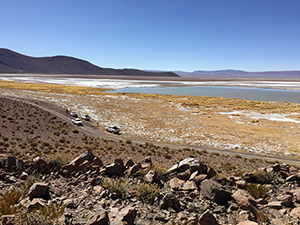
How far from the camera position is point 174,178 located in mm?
8883

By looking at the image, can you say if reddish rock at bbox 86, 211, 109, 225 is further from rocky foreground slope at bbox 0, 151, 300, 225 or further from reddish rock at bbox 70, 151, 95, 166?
reddish rock at bbox 70, 151, 95, 166

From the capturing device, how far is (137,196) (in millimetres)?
7262

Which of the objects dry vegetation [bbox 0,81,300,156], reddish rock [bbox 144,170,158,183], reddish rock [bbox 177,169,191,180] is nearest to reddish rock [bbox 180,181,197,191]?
reddish rock [bbox 177,169,191,180]

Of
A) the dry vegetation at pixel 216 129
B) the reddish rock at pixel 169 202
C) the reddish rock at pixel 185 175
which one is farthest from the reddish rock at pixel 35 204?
the dry vegetation at pixel 216 129

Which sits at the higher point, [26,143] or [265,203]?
[265,203]

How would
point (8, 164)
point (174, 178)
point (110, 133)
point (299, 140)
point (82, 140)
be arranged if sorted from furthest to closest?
point (110, 133) < point (299, 140) < point (82, 140) < point (8, 164) < point (174, 178)

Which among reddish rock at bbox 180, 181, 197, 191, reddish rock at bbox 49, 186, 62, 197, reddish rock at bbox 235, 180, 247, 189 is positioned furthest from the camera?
reddish rock at bbox 235, 180, 247, 189

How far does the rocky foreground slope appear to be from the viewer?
5906 mm

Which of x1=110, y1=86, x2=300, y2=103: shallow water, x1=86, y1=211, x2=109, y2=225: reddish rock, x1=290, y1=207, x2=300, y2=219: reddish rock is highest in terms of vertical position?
x1=110, y1=86, x2=300, y2=103: shallow water

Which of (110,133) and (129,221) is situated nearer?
(129,221)

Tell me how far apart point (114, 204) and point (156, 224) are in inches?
70.6

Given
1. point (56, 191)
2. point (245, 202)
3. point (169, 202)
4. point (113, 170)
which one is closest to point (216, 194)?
point (245, 202)

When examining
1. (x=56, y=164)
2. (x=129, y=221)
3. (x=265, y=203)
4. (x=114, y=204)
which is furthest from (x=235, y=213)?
(x=56, y=164)

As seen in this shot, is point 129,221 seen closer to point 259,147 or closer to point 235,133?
point 259,147
